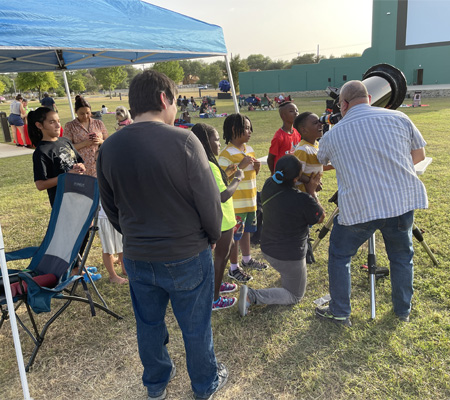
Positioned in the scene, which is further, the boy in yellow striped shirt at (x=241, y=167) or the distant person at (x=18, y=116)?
the distant person at (x=18, y=116)

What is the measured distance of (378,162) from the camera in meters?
2.40

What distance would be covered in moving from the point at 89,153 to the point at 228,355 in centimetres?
272

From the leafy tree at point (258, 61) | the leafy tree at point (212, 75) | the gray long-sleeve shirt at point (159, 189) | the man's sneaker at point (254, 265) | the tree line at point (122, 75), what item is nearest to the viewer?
the gray long-sleeve shirt at point (159, 189)

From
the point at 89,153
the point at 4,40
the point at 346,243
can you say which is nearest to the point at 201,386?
the point at 346,243

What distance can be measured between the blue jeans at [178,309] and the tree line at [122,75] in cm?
1064

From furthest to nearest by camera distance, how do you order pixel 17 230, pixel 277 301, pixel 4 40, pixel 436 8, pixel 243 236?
pixel 436 8 → pixel 17 230 → pixel 243 236 → pixel 277 301 → pixel 4 40

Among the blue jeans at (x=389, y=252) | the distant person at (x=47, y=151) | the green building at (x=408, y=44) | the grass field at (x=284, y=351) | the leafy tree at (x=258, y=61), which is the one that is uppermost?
the leafy tree at (x=258, y=61)

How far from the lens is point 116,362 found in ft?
8.53

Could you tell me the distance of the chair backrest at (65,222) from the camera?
3.07 meters

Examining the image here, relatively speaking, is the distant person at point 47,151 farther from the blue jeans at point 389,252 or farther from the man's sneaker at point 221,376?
the blue jeans at point 389,252

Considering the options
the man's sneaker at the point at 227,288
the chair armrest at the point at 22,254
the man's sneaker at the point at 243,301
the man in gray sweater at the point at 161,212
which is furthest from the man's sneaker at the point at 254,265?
the chair armrest at the point at 22,254

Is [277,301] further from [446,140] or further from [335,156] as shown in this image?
[446,140]

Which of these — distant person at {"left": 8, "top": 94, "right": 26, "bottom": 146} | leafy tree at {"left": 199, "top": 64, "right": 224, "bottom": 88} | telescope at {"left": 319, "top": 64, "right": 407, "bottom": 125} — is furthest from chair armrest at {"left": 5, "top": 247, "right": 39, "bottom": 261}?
leafy tree at {"left": 199, "top": 64, "right": 224, "bottom": 88}

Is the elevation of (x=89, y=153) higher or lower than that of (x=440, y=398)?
higher
